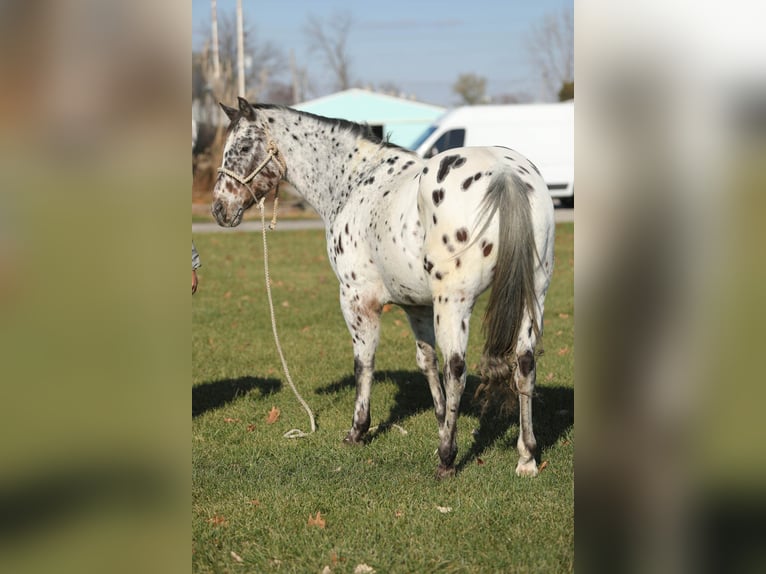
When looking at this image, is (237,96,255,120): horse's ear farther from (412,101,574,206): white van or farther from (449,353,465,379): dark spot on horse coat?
(412,101,574,206): white van

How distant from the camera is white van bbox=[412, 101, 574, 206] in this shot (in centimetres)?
2428

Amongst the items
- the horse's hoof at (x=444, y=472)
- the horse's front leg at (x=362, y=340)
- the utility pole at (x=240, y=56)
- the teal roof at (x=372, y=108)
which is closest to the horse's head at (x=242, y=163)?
the horse's front leg at (x=362, y=340)

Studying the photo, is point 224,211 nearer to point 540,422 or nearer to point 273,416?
point 273,416

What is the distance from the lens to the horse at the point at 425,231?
14.9 feet

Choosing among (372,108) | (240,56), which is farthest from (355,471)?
(372,108)

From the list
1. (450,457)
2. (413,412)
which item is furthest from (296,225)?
(450,457)

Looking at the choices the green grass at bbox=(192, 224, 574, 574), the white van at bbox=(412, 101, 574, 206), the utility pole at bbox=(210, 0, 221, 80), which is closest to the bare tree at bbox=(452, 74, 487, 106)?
the utility pole at bbox=(210, 0, 221, 80)

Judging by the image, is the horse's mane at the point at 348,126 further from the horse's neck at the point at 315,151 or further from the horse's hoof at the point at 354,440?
the horse's hoof at the point at 354,440

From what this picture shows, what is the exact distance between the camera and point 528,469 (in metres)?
5.00

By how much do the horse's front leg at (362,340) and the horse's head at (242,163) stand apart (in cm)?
110

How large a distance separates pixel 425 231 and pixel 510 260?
23.8 inches
